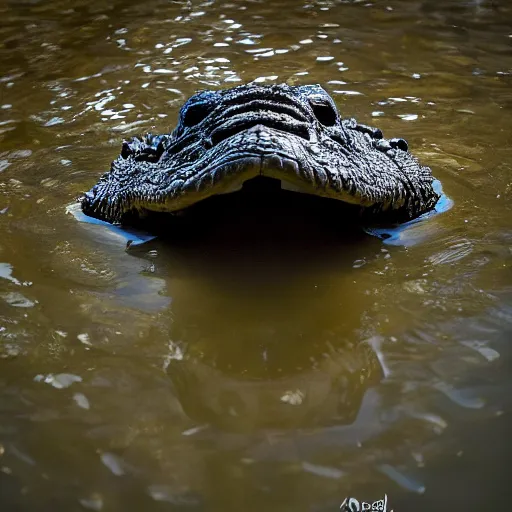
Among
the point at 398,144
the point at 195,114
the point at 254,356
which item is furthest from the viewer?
the point at 398,144

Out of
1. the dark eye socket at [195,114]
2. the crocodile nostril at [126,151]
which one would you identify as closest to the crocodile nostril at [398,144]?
the dark eye socket at [195,114]

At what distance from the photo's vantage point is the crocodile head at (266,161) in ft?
7.48

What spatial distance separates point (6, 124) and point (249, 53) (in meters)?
2.45

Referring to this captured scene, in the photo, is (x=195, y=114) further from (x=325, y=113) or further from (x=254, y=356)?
(x=254, y=356)

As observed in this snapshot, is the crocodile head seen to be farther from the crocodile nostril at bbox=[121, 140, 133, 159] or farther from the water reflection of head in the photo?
the water reflection of head

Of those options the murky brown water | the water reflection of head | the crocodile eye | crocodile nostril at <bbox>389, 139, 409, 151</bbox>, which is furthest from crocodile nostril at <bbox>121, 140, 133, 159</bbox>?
crocodile nostril at <bbox>389, 139, 409, 151</bbox>

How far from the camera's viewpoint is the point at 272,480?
1481 millimetres

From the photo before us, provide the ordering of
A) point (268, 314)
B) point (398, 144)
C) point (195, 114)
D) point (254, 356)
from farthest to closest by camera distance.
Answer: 1. point (398, 144)
2. point (195, 114)
3. point (268, 314)
4. point (254, 356)

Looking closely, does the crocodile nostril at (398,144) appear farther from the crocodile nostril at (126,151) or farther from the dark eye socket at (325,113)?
the crocodile nostril at (126,151)

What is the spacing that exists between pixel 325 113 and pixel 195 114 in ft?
1.89

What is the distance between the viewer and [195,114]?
9.43 ft

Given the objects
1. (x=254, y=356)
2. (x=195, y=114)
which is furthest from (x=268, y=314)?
(x=195, y=114)

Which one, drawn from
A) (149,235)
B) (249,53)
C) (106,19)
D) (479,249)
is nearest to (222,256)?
(149,235)

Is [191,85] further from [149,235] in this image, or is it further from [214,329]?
[214,329]
